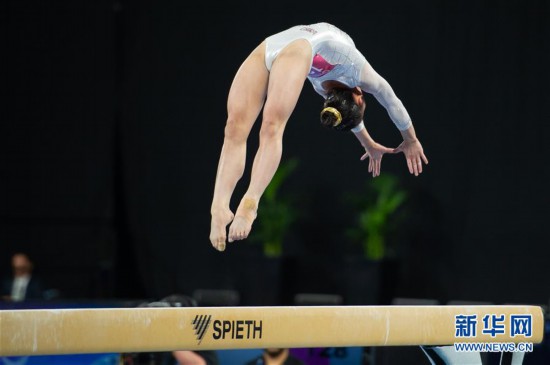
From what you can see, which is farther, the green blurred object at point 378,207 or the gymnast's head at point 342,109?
the green blurred object at point 378,207

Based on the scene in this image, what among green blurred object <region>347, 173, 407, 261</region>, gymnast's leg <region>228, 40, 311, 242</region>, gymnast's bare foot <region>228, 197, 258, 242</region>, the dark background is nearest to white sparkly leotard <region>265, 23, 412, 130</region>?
gymnast's leg <region>228, 40, 311, 242</region>

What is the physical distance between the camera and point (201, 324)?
4.74 m

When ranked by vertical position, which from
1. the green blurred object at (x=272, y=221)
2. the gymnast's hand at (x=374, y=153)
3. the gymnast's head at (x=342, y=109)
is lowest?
the green blurred object at (x=272, y=221)

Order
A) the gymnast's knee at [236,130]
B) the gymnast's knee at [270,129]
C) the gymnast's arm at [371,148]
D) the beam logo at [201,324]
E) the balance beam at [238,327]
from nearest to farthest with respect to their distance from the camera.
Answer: the balance beam at [238,327] < the beam logo at [201,324] < the gymnast's knee at [270,129] < the gymnast's knee at [236,130] < the gymnast's arm at [371,148]

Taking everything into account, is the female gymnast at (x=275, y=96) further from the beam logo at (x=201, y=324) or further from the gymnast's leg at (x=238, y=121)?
the beam logo at (x=201, y=324)

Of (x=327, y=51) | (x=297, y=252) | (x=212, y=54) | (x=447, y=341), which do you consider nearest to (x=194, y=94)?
(x=212, y=54)

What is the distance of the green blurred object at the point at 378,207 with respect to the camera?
10.2 m

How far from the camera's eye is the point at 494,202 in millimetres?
9641

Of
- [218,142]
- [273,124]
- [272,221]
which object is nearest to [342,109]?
[273,124]

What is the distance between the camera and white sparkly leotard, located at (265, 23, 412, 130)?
5367 millimetres

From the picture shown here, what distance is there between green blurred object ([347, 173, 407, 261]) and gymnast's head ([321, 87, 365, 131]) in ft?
14.8

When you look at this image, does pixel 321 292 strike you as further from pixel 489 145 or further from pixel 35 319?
pixel 35 319

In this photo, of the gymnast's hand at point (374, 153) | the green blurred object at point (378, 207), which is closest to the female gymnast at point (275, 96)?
the gymnast's hand at point (374, 153)

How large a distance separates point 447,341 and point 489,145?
4.83m
